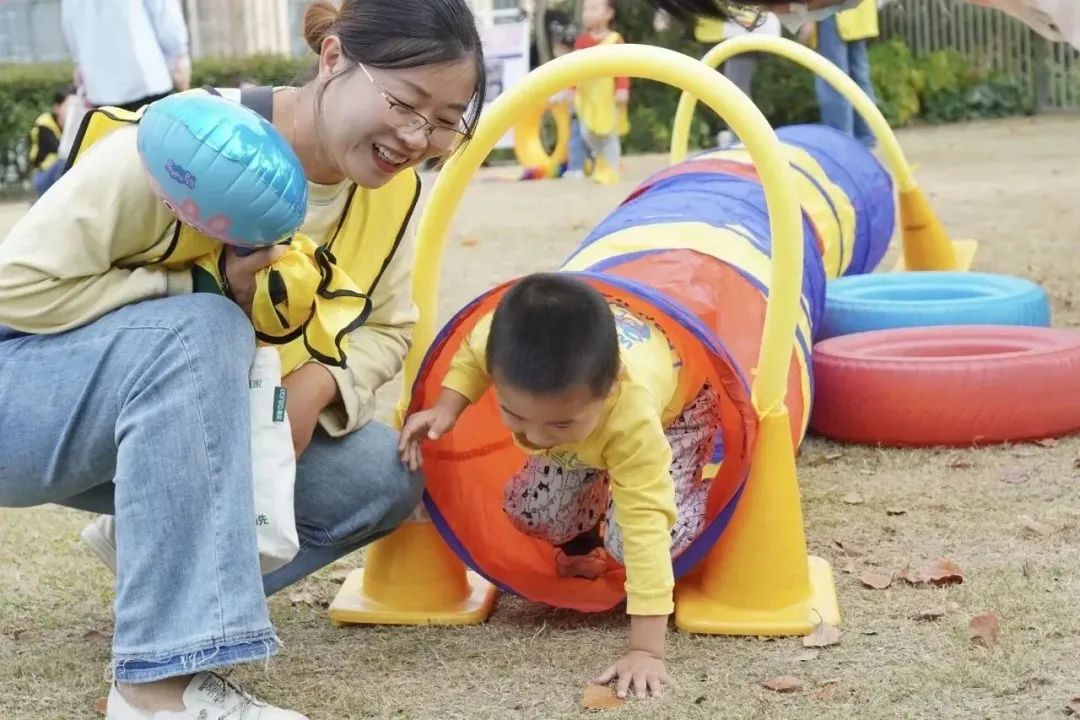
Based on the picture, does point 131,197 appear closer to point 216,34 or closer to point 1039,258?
point 1039,258

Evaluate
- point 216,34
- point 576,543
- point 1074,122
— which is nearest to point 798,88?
point 1074,122

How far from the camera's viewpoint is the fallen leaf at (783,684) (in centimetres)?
262

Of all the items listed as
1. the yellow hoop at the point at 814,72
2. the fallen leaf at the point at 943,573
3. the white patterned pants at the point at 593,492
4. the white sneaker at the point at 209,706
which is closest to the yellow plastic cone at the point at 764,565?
the white patterned pants at the point at 593,492

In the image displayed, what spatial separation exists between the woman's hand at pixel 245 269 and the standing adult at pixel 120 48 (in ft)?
17.3

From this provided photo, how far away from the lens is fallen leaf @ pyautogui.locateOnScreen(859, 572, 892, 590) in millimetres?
3124

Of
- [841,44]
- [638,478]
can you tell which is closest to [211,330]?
[638,478]

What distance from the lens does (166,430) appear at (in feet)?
7.75

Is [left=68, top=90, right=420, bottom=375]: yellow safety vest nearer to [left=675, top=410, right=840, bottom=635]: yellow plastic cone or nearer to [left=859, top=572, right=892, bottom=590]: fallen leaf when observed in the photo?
[left=675, top=410, right=840, bottom=635]: yellow plastic cone

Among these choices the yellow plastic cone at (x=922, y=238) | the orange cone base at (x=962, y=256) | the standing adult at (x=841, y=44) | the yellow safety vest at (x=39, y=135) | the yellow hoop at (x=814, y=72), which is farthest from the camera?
the yellow safety vest at (x=39, y=135)

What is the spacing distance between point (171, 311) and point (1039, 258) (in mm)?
5441

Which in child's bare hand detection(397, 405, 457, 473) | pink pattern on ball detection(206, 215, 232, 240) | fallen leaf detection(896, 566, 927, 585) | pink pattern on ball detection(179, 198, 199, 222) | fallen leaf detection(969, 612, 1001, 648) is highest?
pink pattern on ball detection(179, 198, 199, 222)

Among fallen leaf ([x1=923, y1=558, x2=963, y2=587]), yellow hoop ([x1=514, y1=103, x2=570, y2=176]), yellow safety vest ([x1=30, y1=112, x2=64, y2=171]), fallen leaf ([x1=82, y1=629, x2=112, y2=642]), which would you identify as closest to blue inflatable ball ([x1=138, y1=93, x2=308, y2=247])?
fallen leaf ([x1=82, y1=629, x2=112, y2=642])

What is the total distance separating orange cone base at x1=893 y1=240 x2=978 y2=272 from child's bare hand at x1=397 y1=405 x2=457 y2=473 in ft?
12.6

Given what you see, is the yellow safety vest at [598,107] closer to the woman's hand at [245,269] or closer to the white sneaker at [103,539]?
the white sneaker at [103,539]
